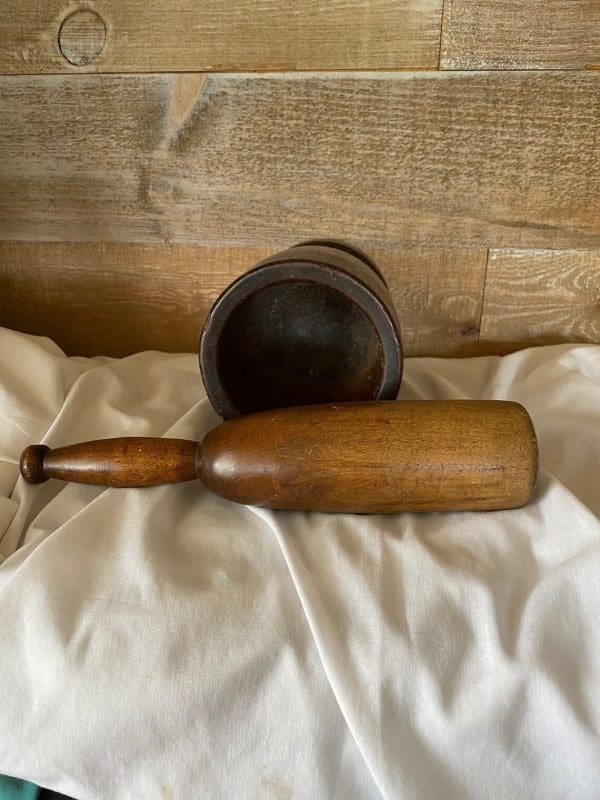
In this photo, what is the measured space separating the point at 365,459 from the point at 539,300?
595 mm

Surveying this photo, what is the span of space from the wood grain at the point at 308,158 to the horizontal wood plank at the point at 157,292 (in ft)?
0.10

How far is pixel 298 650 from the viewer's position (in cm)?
60

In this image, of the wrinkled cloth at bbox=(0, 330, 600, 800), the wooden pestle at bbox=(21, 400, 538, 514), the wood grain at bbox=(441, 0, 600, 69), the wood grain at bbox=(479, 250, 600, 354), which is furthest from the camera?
the wood grain at bbox=(479, 250, 600, 354)

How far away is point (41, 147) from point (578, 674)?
104 centimetres

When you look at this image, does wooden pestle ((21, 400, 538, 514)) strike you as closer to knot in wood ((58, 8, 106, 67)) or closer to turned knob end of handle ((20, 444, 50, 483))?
turned knob end of handle ((20, 444, 50, 483))

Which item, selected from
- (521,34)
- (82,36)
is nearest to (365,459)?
(521,34)

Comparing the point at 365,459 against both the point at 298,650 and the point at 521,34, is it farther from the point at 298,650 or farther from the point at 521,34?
the point at 521,34

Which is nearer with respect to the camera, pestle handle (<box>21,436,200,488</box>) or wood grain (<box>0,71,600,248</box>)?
pestle handle (<box>21,436,200,488</box>)

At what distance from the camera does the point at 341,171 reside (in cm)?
107

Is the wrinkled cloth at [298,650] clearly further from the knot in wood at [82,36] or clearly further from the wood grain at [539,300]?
the knot in wood at [82,36]

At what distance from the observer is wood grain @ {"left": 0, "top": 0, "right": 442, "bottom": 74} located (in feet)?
3.23

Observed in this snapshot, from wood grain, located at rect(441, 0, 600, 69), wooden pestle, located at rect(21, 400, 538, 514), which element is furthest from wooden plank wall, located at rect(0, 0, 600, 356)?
wooden pestle, located at rect(21, 400, 538, 514)

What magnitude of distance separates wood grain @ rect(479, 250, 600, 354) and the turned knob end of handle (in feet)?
2.42

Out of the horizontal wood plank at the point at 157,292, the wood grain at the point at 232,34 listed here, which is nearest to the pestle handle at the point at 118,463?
the horizontal wood plank at the point at 157,292
